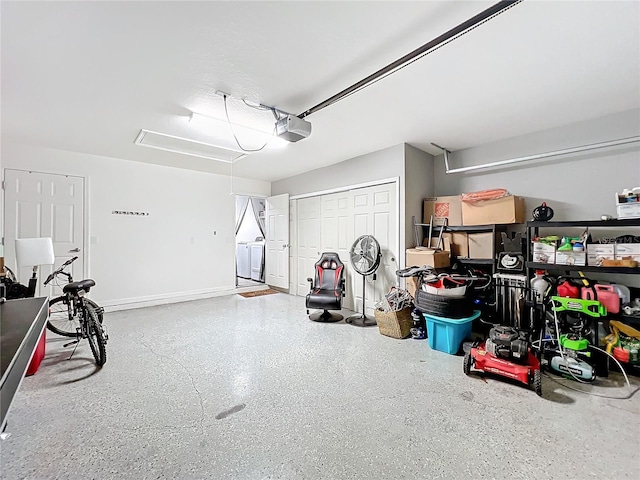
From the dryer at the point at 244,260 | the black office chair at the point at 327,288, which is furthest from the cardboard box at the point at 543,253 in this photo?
the dryer at the point at 244,260

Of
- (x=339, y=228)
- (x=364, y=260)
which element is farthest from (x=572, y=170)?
(x=339, y=228)

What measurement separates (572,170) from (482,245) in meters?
1.25

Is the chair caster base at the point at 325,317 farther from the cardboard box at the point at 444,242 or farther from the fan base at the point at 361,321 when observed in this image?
the cardboard box at the point at 444,242

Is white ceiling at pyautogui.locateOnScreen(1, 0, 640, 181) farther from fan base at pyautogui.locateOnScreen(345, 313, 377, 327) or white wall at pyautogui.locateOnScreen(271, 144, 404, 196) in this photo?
fan base at pyautogui.locateOnScreen(345, 313, 377, 327)

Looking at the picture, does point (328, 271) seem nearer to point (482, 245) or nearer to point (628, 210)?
point (482, 245)

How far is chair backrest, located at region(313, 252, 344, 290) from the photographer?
15.4 ft

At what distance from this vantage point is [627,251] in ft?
8.41

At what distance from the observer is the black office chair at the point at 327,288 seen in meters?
4.13

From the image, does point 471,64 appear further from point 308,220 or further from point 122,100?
point 308,220

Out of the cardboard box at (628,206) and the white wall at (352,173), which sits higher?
the white wall at (352,173)

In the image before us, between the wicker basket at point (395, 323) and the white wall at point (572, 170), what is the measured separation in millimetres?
2026

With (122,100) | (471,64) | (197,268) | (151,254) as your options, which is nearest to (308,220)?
(197,268)

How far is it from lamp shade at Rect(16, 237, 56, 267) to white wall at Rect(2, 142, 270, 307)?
5.56 feet

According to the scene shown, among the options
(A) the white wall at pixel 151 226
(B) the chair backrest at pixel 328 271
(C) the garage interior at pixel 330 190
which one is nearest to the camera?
(C) the garage interior at pixel 330 190
